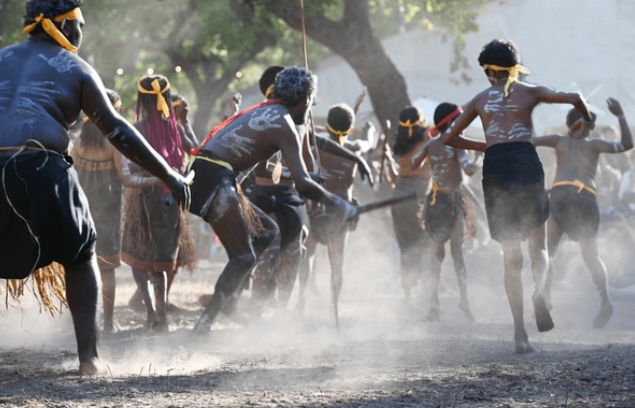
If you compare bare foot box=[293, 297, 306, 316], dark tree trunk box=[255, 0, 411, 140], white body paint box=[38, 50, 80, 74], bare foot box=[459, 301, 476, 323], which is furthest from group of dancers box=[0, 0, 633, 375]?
dark tree trunk box=[255, 0, 411, 140]

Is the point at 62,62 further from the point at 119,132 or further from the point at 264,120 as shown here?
the point at 264,120

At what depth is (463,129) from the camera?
6.68 meters

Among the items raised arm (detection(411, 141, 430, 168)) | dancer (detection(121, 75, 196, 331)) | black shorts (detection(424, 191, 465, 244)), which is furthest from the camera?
raised arm (detection(411, 141, 430, 168))

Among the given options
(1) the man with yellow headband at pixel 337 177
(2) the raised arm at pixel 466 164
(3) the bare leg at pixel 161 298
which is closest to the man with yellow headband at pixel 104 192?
(3) the bare leg at pixel 161 298

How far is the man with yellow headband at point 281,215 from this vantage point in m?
8.38

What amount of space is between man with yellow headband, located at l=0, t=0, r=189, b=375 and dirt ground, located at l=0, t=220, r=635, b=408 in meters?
0.48

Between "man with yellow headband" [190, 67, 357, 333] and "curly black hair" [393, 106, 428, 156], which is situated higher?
"curly black hair" [393, 106, 428, 156]

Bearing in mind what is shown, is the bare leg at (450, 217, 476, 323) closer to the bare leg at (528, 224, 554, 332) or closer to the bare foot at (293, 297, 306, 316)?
the bare foot at (293, 297, 306, 316)

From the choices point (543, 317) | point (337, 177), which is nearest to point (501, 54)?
point (543, 317)

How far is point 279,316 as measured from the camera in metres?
8.62

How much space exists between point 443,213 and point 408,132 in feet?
3.94

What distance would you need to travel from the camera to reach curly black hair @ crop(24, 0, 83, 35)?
468 cm

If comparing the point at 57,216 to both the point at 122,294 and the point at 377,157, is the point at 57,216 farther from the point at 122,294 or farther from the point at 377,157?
the point at 377,157

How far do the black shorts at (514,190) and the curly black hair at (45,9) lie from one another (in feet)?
9.66
